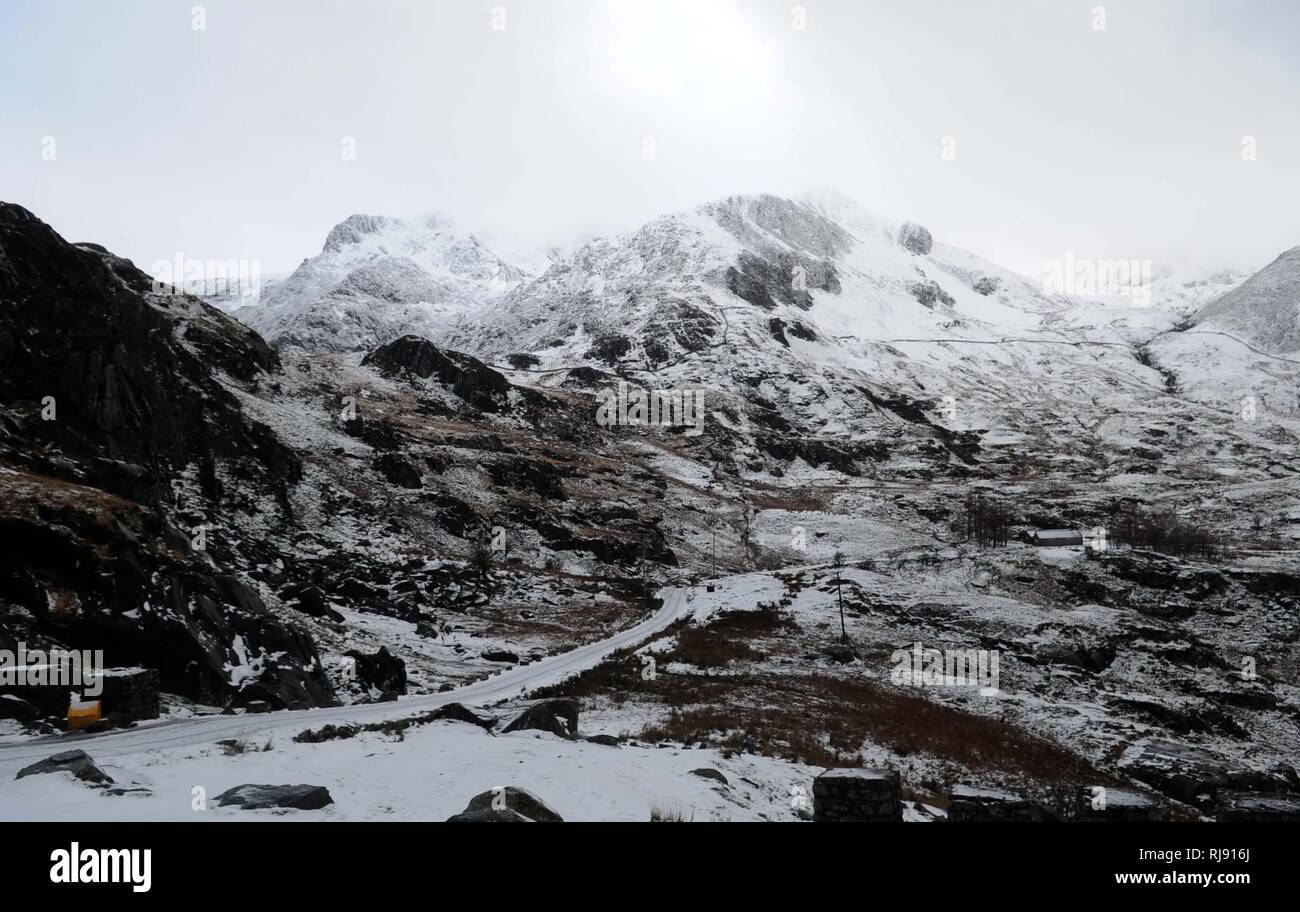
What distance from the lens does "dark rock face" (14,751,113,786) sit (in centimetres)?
1170

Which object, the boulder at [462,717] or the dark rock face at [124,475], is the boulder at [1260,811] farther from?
the dark rock face at [124,475]

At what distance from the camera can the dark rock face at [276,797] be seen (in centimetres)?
1101

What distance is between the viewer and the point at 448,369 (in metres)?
162

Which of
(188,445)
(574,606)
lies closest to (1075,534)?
(574,606)

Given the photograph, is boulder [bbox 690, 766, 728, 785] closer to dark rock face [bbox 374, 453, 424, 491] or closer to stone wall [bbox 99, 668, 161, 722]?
stone wall [bbox 99, 668, 161, 722]

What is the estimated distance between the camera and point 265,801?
11016 mm

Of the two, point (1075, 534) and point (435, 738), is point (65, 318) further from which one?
point (1075, 534)

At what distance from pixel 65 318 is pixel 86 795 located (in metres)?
58.6

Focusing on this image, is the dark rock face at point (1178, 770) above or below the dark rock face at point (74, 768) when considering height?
below
